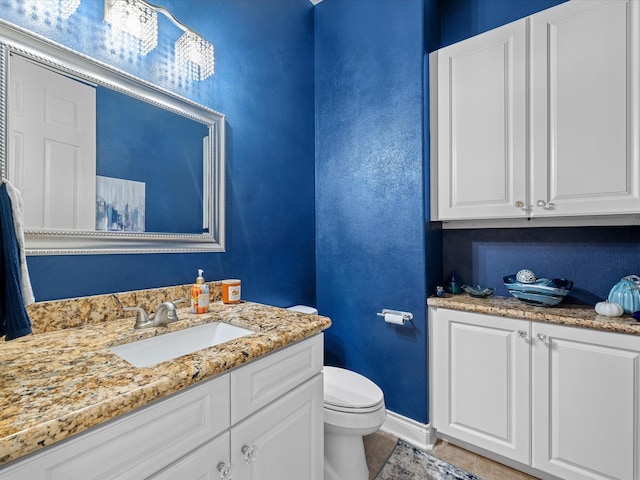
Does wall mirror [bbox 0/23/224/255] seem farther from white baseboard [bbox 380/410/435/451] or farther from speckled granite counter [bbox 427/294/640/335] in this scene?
white baseboard [bbox 380/410/435/451]

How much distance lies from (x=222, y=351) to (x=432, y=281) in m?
1.39

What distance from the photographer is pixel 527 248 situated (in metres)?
1.73

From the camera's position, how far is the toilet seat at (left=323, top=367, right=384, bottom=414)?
4.44 ft

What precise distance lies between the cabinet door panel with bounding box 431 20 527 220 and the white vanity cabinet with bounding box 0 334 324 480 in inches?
46.1

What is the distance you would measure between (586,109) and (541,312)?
37.5 inches

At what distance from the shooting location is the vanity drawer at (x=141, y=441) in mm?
530

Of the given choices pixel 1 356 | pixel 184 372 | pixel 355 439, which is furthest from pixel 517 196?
A: pixel 1 356

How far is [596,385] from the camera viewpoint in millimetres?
1290

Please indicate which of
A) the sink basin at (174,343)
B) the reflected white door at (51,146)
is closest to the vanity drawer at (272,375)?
the sink basin at (174,343)

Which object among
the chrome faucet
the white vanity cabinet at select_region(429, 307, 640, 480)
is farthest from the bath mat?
the chrome faucet

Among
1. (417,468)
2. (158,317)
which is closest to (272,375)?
(158,317)

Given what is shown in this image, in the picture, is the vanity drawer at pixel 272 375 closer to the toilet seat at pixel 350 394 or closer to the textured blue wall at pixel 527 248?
the toilet seat at pixel 350 394

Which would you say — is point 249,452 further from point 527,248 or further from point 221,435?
point 527,248

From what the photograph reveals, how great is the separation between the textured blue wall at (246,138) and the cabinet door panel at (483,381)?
96 cm
